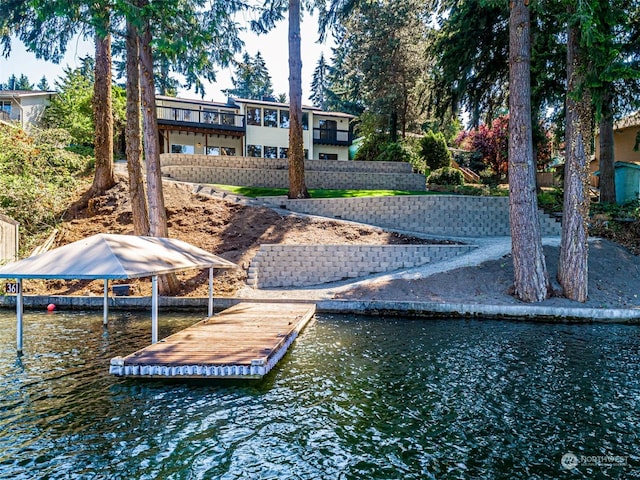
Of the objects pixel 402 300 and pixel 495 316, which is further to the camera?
pixel 402 300

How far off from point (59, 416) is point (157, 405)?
3.64 feet

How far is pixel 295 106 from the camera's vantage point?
19.4 metres

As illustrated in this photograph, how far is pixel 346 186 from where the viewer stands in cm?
2556

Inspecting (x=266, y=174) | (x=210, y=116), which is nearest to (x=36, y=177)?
(x=266, y=174)

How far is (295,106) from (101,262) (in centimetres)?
1396

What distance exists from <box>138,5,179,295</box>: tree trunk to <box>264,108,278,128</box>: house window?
21417 mm

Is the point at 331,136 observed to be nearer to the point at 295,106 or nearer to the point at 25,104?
the point at 295,106

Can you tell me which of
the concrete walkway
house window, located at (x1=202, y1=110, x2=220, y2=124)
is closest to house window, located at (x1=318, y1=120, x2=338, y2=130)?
house window, located at (x1=202, y1=110, x2=220, y2=124)

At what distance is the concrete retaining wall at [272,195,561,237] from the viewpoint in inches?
700

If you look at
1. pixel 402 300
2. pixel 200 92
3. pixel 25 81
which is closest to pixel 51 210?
pixel 200 92

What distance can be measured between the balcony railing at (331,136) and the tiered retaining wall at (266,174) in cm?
867

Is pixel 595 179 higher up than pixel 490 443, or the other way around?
pixel 595 179

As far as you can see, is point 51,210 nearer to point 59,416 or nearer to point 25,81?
point 59,416

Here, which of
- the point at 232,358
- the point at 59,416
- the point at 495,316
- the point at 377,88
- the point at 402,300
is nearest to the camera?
the point at 59,416
